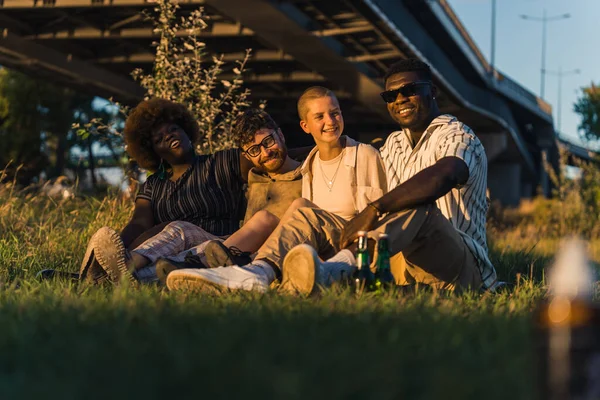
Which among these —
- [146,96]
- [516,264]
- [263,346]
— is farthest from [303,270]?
[146,96]

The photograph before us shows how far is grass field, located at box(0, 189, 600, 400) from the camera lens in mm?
2801

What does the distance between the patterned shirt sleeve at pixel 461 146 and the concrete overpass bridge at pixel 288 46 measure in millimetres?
12118

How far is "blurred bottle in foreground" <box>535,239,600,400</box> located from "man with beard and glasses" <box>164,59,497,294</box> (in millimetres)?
2713

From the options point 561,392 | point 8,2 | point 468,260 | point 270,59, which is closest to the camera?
point 561,392

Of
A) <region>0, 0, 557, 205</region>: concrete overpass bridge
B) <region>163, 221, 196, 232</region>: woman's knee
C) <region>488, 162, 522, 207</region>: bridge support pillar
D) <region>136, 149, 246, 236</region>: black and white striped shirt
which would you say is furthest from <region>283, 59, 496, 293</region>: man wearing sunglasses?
<region>488, 162, 522, 207</region>: bridge support pillar

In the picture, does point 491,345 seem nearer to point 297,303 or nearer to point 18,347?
point 297,303

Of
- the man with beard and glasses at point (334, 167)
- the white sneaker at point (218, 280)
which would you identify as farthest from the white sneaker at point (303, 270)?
the man with beard and glasses at point (334, 167)

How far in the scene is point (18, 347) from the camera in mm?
3475

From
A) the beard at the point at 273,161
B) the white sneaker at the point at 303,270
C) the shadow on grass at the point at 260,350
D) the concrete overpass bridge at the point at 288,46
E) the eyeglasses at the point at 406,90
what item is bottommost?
the shadow on grass at the point at 260,350

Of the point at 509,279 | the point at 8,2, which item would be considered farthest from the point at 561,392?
the point at 8,2

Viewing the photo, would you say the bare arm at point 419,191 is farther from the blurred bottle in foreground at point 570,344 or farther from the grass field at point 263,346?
the blurred bottle in foreground at point 570,344

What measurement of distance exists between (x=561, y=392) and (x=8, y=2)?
23.0 m

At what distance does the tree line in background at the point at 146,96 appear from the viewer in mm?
10562

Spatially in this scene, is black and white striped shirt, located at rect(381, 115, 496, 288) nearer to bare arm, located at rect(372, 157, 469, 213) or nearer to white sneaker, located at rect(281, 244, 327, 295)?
bare arm, located at rect(372, 157, 469, 213)
